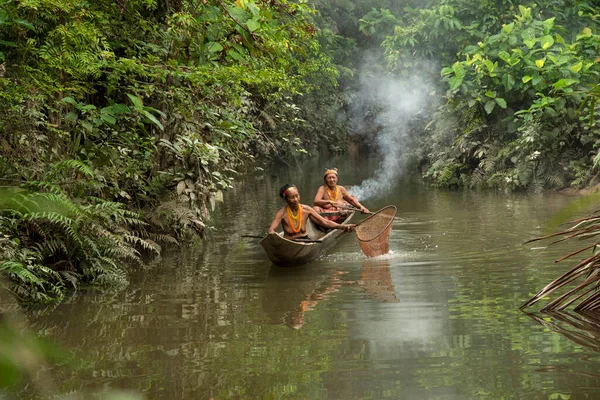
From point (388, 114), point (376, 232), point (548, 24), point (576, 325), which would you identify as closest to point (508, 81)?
point (548, 24)

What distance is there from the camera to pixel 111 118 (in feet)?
27.5

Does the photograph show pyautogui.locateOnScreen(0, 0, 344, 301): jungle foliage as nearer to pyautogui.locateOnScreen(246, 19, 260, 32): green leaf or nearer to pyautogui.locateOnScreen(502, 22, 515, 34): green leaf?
pyautogui.locateOnScreen(246, 19, 260, 32): green leaf

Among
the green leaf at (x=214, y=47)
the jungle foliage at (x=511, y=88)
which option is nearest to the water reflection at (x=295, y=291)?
the green leaf at (x=214, y=47)

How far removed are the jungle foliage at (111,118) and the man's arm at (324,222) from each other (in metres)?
1.36

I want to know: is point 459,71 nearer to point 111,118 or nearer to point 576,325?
point 111,118

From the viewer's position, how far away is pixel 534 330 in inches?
244

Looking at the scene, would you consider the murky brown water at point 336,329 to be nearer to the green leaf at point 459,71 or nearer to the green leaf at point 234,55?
the green leaf at point 234,55

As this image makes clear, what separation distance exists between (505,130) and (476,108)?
92cm

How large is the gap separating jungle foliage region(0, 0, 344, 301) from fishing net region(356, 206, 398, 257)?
2.15 meters

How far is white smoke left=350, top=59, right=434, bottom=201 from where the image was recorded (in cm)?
2548

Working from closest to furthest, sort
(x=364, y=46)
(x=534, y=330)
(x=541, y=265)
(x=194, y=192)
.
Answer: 1. (x=534, y=330)
2. (x=541, y=265)
3. (x=194, y=192)
4. (x=364, y=46)

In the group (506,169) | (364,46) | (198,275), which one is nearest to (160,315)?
(198,275)

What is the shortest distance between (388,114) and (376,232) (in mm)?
23944

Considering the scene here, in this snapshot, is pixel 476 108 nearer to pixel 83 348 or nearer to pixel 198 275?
pixel 198 275
